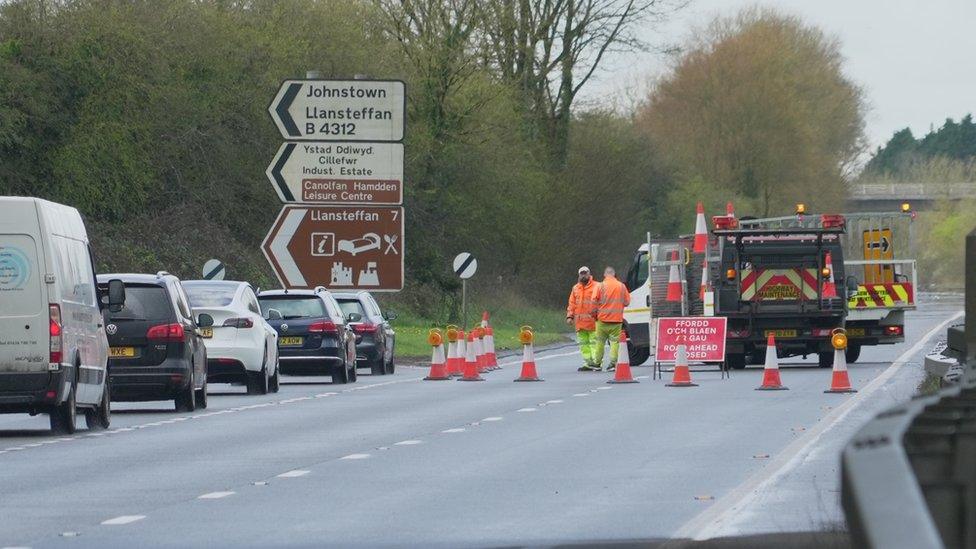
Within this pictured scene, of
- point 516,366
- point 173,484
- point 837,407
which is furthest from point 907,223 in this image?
point 173,484

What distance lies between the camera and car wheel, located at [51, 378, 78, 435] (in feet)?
64.9

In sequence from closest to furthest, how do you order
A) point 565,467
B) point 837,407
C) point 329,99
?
point 565,467 → point 837,407 → point 329,99

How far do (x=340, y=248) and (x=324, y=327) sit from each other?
6.33ft

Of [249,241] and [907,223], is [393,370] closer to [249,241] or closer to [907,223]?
[907,223]

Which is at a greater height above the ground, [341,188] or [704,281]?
[341,188]

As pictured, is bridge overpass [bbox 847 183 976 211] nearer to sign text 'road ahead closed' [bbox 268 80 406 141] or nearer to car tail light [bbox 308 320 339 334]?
sign text 'road ahead closed' [bbox 268 80 406 141]

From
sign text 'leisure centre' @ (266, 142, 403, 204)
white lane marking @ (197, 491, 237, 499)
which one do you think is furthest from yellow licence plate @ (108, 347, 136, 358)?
white lane marking @ (197, 491, 237, 499)

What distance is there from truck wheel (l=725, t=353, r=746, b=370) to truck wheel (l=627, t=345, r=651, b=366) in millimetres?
2878

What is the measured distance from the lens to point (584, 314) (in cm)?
3497

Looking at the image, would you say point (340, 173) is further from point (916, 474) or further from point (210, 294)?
point (916, 474)

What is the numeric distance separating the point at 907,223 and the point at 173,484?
24982 millimetres

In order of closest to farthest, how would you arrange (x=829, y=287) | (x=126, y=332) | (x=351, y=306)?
(x=126, y=332), (x=829, y=287), (x=351, y=306)

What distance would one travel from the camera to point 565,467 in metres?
15.4

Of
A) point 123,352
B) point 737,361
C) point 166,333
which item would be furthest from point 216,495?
point 737,361
